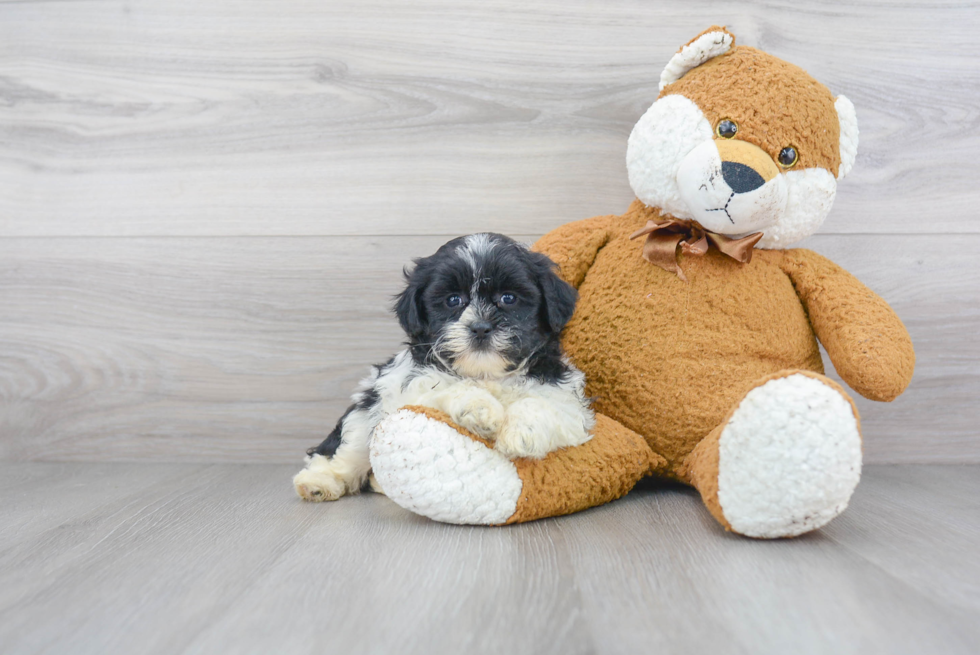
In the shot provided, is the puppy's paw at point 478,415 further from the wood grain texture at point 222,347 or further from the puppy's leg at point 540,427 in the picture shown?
the wood grain texture at point 222,347

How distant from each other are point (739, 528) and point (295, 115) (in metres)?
1.57

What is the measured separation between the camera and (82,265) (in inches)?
79.6

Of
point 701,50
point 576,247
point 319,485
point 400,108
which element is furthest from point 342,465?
point 701,50

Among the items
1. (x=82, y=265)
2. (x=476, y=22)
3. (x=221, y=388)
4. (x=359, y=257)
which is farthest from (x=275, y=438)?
(x=476, y=22)

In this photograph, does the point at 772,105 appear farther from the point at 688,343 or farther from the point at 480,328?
the point at 480,328

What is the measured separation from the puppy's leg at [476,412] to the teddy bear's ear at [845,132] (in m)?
0.91

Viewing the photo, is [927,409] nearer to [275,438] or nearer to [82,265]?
[275,438]

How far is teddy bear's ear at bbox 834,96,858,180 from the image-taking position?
4.92 feet

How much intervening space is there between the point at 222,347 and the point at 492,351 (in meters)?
1.02

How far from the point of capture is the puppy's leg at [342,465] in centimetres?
158

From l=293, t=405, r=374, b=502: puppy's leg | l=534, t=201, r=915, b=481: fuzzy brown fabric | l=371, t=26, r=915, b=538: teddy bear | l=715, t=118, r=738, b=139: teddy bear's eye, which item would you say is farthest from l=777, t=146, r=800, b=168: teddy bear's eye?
l=293, t=405, r=374, b=502: puppy's leg

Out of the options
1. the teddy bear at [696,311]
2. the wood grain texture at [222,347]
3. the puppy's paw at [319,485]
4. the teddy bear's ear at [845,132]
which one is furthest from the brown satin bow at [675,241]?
the puppy's paw at [319,485]

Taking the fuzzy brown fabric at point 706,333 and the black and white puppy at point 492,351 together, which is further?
the fuzzy brown fabric at point 706,333

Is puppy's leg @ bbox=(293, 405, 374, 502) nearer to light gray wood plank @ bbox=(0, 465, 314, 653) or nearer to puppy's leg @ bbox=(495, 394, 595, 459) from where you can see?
light gray wood plank @ bbox=(0, 465, 314, 653)
